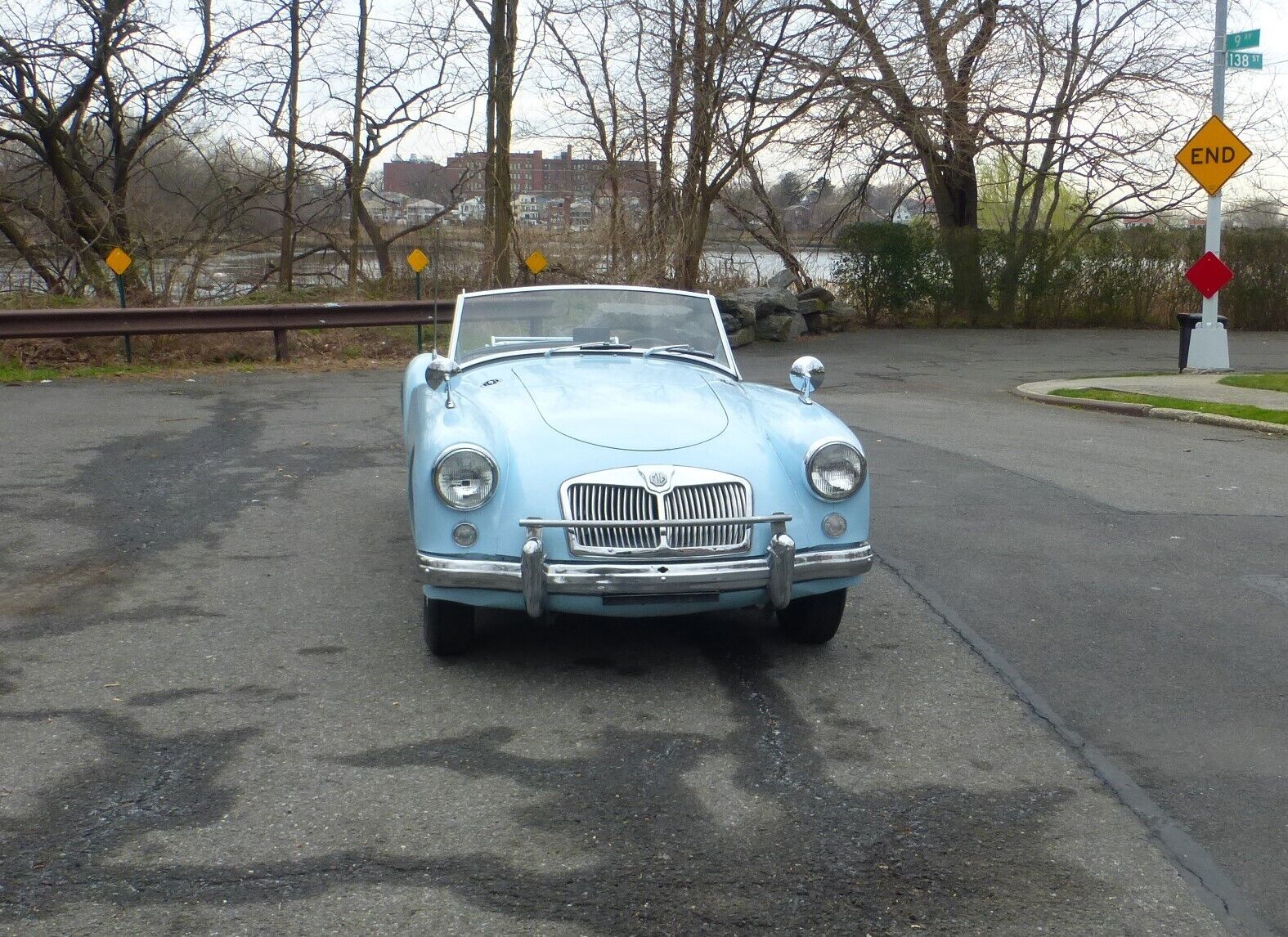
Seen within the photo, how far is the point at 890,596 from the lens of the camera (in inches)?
238

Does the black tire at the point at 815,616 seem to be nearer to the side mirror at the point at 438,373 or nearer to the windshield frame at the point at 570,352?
the windshield frame at the point at 570,352

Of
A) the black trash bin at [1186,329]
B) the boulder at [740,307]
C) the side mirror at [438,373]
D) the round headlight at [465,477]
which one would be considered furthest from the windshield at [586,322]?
the boulder at [740,307]

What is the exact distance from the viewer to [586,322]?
21.7 ft

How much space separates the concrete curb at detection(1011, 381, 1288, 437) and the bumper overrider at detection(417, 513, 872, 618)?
9.01 meters

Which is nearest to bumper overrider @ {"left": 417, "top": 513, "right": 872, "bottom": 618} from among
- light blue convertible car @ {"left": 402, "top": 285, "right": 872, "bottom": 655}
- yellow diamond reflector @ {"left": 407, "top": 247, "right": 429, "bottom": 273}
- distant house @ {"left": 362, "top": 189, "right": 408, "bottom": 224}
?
light blue convertible car @ {"left": 402, "top": 285, "right": 872, "bottom": 655}

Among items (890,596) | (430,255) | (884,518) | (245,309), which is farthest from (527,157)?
(890,596)

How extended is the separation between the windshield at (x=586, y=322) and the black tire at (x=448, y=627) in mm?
1906

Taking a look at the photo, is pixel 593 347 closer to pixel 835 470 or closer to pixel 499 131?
pixel 835 470

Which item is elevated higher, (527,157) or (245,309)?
(527,157)

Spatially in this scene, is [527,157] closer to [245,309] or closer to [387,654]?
[245,309]

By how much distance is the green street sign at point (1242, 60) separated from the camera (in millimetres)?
16109

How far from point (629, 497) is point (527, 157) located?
67.2 feet

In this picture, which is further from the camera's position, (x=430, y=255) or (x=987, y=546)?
(x=430, y=255)

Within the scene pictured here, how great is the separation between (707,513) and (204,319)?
13.6m
